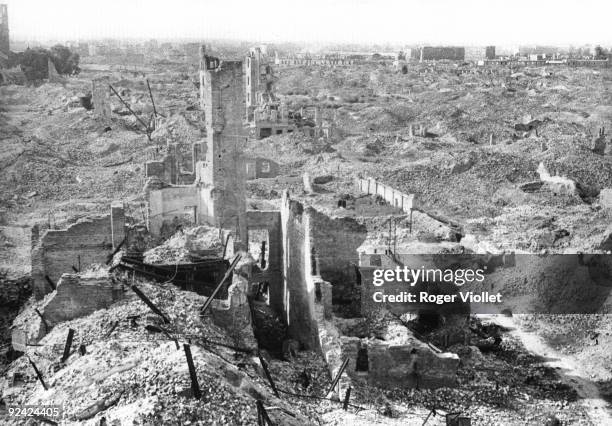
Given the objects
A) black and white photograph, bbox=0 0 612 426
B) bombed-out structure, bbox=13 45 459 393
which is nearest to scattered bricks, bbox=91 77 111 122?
black and white photograph, bbox=0 0 612 426

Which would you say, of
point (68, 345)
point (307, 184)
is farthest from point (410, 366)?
point (307, 184)

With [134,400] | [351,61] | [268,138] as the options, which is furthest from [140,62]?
Answer: [134,400]

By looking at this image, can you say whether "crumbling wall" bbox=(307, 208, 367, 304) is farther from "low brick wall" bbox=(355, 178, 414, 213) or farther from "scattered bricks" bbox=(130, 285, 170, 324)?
"low brick wall" bbox=(355, 178, 414, 213)

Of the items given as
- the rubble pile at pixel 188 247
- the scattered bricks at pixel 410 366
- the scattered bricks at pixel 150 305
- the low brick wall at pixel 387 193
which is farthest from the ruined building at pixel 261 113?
the scattered bricks at pixel 150 305

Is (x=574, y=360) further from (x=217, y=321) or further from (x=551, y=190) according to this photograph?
(x=551, y=190)

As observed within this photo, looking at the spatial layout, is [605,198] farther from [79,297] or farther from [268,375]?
[79,297]

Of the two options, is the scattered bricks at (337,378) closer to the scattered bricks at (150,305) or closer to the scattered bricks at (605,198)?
the scattered bricks at (150,305)

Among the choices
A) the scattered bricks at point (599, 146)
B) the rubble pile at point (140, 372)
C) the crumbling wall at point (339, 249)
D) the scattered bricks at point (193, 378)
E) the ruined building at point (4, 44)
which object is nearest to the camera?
the rubble pile at point (140, 372)
